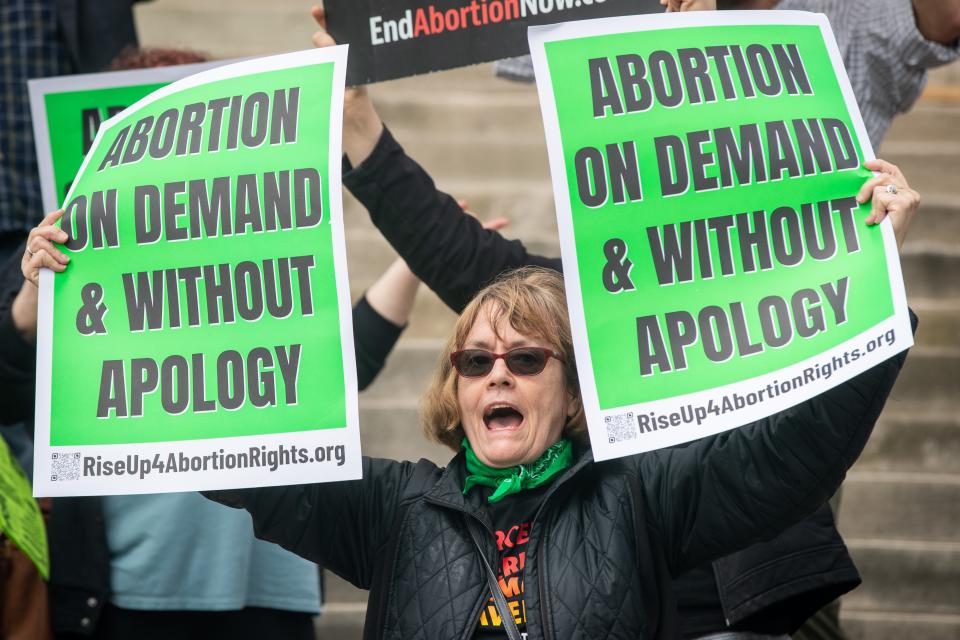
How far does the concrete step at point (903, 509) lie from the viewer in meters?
4.96

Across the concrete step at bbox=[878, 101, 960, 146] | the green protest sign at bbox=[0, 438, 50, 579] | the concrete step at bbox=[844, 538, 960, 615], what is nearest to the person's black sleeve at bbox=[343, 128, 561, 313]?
the green protest sign at bbox=[0, 438, 50, 579]

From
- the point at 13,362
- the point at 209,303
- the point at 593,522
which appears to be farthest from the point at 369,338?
the point at 593,522

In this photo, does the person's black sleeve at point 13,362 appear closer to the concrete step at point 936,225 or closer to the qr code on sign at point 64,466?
the qr code on sign at point 64,466

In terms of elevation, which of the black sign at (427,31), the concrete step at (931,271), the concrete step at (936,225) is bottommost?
the black sign at (427,31)

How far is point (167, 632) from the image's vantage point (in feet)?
11.4

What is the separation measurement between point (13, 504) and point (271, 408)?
100 centimetres

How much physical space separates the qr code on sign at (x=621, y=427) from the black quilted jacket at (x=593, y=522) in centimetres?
14

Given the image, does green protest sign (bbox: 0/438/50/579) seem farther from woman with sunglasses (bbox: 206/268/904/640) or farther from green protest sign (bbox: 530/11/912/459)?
green protest sign (bbox: 530/11/912/459)

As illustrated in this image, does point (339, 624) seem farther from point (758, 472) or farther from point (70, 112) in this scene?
point (758, 472)

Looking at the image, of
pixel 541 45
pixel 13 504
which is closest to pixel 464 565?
pixel 541 45

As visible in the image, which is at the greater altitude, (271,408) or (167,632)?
(271,408)

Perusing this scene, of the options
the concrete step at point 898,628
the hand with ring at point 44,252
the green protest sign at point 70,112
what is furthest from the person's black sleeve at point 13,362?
the concrete step at point 898,628

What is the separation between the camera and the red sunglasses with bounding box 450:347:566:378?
262 centimetres

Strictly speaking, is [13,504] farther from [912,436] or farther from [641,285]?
[912,436]
